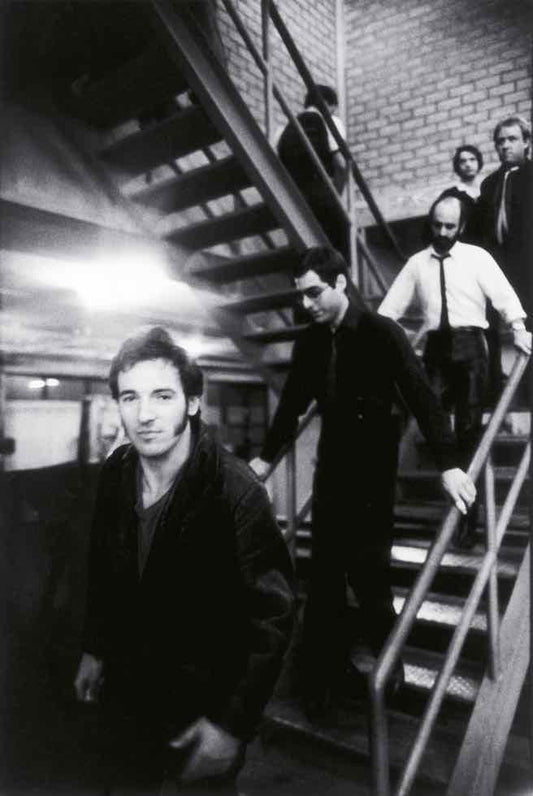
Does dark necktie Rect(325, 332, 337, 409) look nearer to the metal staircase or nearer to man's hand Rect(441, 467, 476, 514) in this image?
man's hand Rect(441, 467, 476, 514)

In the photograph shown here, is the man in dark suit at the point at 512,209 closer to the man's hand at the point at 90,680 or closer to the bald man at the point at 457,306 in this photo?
the bald man at the point at 457,306

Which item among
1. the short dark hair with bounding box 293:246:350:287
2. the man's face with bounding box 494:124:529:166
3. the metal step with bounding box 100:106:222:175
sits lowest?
the short dark hair with bounding box 293:246:350:287

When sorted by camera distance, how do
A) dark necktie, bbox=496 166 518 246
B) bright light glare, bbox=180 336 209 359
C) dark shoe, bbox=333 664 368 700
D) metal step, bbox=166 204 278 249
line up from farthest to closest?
bright light glare, bbox=180 336 209 359 → metal step, bbox=166 204 278 249 → dark necktie, bbox=496 166 518 246 → dark shoe, bbox=333 664 368 700

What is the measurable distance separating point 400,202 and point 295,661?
12.6 ft

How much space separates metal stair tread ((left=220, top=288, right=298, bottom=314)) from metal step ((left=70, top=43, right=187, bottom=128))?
116cm

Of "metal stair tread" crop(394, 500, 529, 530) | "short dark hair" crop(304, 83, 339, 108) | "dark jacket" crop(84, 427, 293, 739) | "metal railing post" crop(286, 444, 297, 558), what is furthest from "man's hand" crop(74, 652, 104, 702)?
"short dark hair" crop(304, 83, 339, 108)

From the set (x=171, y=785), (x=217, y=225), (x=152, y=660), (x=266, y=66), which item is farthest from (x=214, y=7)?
(x=171, y=785)

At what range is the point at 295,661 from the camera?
280 cm

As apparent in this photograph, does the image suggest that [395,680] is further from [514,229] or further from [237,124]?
[237,124]

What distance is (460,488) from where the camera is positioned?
6.21ft

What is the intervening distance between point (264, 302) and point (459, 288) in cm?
134

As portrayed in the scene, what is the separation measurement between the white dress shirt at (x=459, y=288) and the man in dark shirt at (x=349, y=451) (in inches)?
11.5

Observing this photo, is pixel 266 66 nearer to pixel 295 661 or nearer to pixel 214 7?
pixel 214 7

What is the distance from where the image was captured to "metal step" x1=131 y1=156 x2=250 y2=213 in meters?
3.11
